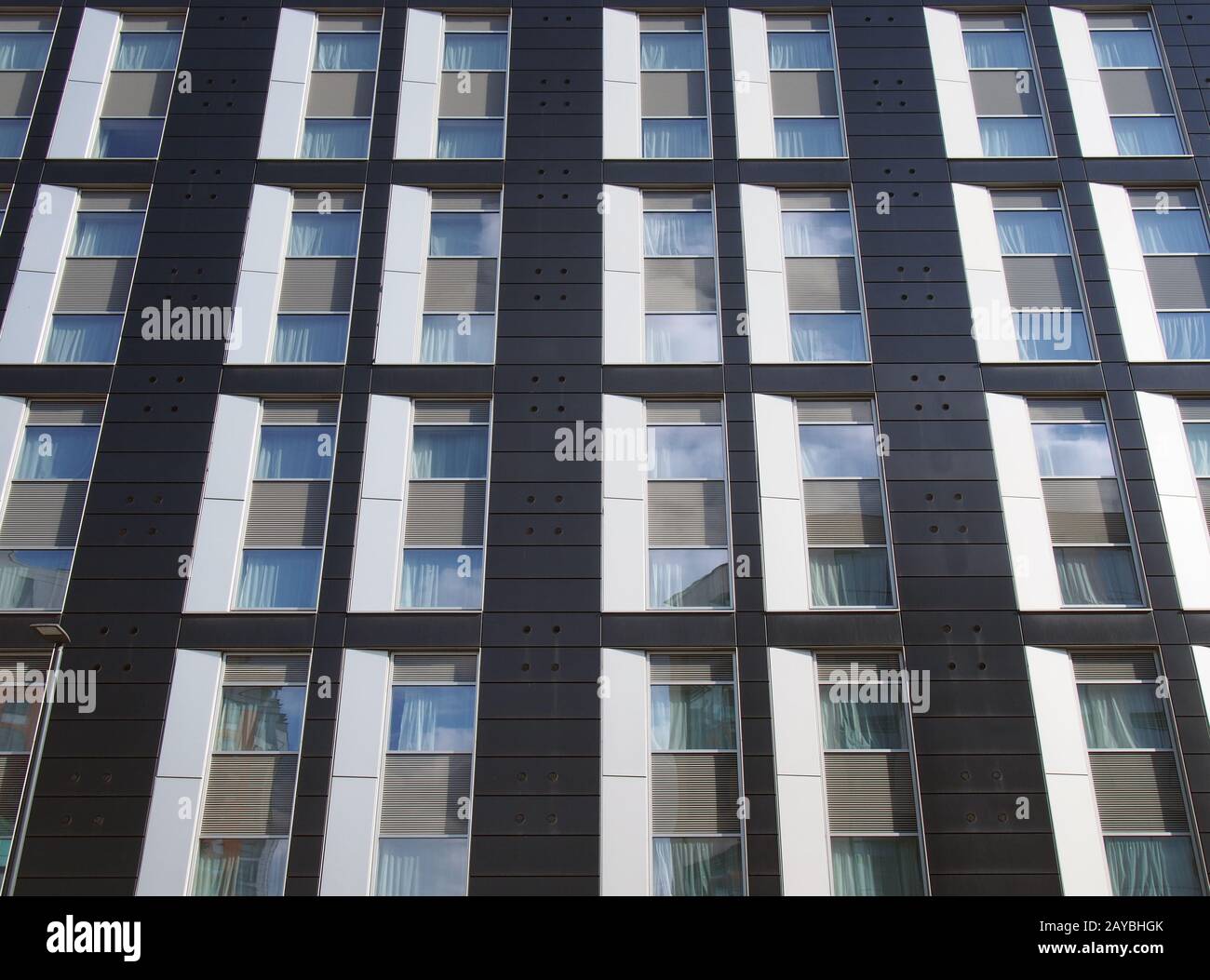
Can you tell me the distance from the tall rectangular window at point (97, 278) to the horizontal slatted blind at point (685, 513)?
31.2ft

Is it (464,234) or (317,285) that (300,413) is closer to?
(317,285)

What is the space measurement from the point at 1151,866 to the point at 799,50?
15500 mm

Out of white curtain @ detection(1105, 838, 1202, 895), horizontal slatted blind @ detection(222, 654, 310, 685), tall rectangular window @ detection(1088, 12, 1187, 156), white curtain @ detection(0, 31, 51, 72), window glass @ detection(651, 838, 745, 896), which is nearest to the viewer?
white curtain @ detection(1105, 838, 1202, 895)

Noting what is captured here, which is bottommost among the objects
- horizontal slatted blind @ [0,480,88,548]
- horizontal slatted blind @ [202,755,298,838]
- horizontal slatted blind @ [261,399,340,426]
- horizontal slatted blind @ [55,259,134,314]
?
horizontal slatted blind @ [202,755,298,838]

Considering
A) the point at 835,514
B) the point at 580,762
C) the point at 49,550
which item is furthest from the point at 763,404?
the point at 49,550

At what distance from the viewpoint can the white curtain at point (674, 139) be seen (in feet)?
62.0

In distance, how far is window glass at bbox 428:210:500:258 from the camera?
18.2m

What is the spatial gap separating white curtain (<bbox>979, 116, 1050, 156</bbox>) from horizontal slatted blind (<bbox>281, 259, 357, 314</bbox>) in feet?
39.2

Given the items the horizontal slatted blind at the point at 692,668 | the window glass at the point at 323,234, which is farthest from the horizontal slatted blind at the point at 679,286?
the horizontal slatted blind at the point at 692,668

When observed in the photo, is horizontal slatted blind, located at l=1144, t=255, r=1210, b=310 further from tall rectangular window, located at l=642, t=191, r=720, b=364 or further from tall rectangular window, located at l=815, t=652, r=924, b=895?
tall rectangular window, located at l=815, t=652, r=924, b=895

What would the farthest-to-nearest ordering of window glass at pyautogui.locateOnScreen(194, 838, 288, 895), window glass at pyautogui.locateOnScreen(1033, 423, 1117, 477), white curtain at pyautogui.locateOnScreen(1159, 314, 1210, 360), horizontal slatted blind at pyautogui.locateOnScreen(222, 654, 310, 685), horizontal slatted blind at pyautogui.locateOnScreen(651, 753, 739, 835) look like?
white curtain at pyautogui.locateOnScreen(1159, 314, 1210, 360) → window glass at pyautogui.locateOnScreen(1033, 423, 1117, 477) → horizontal slatted blind at pyautogui.locateOnScreen(222, 654, 310, 685) → horizontal slatted blind at pyautogui.locateOnScreen(651, 753, 739, 835) → window glass at pyautogui.locateOnScreen(194, 838, 288, 895)

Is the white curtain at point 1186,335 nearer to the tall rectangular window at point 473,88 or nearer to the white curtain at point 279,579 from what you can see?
the tall rectangular window at point 473,88

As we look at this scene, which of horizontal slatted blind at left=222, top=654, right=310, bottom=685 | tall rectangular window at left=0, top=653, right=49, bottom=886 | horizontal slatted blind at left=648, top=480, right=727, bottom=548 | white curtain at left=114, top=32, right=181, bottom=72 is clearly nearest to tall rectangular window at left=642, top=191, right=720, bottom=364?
horizontal slatted blind at left=648, top=480, right=727, bottom=548
